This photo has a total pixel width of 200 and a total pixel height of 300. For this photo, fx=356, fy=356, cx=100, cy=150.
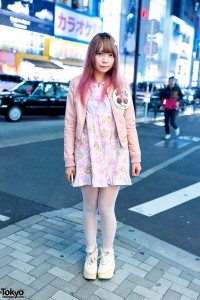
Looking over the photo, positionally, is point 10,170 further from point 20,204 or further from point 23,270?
point 23,270

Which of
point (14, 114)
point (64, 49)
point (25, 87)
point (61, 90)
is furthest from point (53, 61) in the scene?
point (14, 114)

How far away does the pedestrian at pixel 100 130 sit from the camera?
8.63 ft

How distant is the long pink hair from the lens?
101 inches

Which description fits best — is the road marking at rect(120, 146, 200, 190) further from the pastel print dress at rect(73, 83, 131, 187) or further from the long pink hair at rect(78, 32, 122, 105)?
the long pink hair at rect(78, 32, 122, 105)

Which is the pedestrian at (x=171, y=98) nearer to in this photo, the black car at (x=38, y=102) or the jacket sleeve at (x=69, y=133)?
the black car at (x=38, y=102)

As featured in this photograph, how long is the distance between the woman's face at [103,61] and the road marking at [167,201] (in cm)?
234

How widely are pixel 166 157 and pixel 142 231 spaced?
13.4 ft

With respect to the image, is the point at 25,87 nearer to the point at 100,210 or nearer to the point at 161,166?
the point at 161,166

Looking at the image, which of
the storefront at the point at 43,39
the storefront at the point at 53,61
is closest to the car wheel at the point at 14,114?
the storefront at the point at 43,39

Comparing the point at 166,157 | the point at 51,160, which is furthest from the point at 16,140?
the point at 166,157

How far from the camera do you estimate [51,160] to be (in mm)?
7043

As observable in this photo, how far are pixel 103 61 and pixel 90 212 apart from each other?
119 cm

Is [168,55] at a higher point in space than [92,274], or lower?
higher

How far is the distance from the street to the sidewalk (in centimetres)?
33
